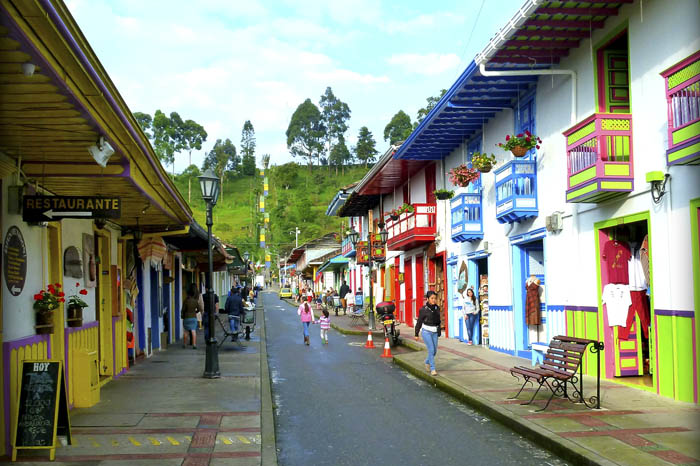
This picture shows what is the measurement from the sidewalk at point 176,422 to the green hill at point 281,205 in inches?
3147

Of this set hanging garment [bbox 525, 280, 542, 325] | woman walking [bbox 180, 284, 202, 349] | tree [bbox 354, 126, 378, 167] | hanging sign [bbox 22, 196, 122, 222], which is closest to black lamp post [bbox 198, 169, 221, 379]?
woman walking [bbox 180, 284, 202, 349]

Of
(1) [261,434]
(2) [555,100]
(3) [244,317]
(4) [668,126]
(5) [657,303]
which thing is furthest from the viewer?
(3) [244,317]

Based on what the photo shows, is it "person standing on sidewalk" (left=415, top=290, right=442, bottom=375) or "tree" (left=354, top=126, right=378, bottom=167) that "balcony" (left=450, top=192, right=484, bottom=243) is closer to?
"person standing on sidewalk" (left=415, top=290, right=442, bottom=375)

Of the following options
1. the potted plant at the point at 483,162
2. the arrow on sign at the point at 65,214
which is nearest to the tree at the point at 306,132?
the potted plant at the point at 483,162

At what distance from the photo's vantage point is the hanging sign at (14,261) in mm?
7016

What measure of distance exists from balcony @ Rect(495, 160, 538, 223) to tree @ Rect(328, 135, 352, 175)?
106280mm

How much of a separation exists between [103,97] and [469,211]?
44.3 ft

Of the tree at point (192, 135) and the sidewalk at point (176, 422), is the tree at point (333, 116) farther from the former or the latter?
the sidewalk at point (176, 422)

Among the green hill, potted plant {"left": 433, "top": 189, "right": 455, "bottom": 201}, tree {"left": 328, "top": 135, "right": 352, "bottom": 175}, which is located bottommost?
potted plant {"left": 433, "top": 189, "right": 455, "bottom": 201}

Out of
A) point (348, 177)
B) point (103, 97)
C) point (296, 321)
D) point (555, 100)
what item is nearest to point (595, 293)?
point (555, 100)

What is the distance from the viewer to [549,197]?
13.3 m

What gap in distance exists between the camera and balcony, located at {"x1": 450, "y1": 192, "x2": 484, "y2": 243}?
17516mm

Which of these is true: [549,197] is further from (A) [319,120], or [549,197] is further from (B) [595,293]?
(A) [319,120]

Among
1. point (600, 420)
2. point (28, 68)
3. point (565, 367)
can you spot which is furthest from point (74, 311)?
point (600, 420)
